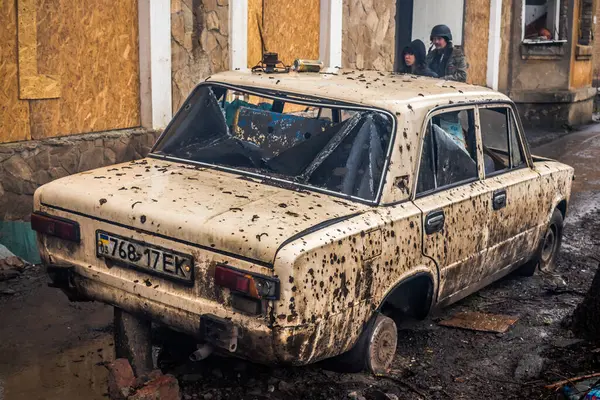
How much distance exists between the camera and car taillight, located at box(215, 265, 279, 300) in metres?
3.93

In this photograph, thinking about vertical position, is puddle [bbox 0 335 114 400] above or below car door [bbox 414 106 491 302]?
below

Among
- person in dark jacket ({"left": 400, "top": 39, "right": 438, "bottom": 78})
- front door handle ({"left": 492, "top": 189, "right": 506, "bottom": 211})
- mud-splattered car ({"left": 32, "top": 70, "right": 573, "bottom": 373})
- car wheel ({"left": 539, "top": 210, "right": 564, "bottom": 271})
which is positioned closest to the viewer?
mud-splattered car ({"left": 32, "top": 70, "right": 573, "bottom": 373})

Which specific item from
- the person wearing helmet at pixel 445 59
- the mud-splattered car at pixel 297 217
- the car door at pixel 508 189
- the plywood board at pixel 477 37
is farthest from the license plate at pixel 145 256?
the plywood board at pixel 477 37

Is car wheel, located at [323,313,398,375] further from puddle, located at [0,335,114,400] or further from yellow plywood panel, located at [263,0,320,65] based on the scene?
yellow plywood panel, located at [263,0,320,65]

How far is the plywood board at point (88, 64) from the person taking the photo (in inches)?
311

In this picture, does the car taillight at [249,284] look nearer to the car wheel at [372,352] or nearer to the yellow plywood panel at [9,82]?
the car wheel at [372,352]

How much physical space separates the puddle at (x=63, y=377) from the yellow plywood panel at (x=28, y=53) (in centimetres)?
317

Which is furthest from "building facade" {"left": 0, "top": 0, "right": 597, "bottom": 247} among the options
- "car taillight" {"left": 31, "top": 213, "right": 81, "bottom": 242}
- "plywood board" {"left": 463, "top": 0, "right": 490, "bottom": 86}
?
"plywood board" {"left": 463, "top": 0, "right": 490, "bottom": 86}

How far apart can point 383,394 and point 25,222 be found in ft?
12.7

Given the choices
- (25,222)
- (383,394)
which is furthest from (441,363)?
(25,222)

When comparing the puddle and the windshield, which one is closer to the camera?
the puddle

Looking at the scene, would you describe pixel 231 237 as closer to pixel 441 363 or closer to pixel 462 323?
pixel 441 363

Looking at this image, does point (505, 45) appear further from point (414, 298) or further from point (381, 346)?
point (381, 346)

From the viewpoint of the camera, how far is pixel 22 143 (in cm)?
761
